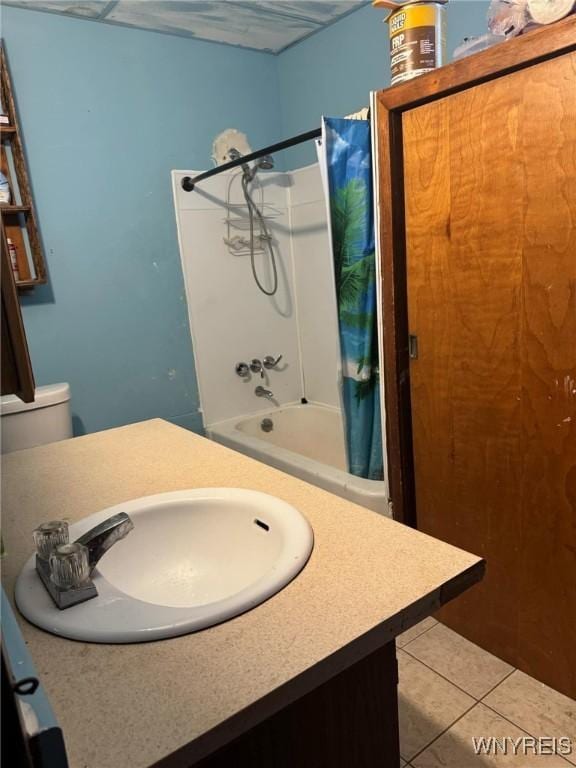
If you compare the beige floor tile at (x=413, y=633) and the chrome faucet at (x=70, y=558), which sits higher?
the chrome faucet at (x=70, y=558)

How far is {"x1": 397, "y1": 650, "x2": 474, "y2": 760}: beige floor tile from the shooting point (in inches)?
58.4

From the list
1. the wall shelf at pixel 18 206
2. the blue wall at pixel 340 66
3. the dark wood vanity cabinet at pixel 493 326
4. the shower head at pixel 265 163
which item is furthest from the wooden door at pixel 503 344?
the wall shelf at pixel 18 206

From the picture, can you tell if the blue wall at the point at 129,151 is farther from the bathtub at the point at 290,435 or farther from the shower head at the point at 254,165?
the bathtub at the point at 290,435

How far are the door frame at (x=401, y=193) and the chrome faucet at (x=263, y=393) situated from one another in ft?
4.26

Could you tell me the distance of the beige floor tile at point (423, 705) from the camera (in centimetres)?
148

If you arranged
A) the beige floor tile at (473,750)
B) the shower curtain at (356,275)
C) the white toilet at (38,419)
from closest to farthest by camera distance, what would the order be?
the beige floor tile at (473,750) → the shower curtain at (356,275) → the white toilet at (38,419)

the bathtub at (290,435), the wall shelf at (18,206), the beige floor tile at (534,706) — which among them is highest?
the wall shelf at (18,206)

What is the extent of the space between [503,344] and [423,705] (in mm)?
1090

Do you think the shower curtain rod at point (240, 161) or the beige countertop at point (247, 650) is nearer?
the beige countertop at point (247, 650)

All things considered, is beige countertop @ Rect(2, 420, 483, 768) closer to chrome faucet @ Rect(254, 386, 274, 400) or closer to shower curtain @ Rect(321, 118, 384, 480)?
shower curtain @ Rect(321, 118, 384, 480)

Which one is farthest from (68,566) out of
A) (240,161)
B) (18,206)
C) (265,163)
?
(265,163)

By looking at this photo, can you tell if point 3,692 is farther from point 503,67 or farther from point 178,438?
point 503,67

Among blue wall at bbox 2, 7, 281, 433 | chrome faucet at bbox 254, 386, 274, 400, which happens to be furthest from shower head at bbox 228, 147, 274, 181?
chrome faucet at bbox 254, 386, 274, 400

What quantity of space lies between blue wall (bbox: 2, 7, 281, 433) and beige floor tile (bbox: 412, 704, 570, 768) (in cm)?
181
